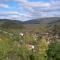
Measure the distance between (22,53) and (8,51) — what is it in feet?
3.06

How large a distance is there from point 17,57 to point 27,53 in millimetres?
713

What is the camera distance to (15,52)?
11.7 meters

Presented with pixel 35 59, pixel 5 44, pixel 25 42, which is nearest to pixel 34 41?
pixel 25 42

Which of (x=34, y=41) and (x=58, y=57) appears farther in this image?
(x=34, y=41)

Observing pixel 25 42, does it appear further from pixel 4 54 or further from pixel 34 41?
pixel 4 54

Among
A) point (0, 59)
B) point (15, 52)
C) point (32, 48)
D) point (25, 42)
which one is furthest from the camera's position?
point (25, 42)

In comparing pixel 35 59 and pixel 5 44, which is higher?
pixel 5 44

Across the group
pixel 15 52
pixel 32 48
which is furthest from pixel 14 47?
pixel 32 48

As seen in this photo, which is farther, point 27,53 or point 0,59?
point 27,53

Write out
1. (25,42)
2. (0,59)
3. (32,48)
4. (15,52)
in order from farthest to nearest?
1. (25,42)
2. (32,48)
3. (15,52)
4. (0,59)

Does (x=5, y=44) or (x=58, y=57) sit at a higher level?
(x=5, y=44)

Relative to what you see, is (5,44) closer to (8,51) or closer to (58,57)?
(8,51)

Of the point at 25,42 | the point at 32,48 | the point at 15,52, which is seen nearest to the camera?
the point at 15,52

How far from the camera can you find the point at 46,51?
12.5m
